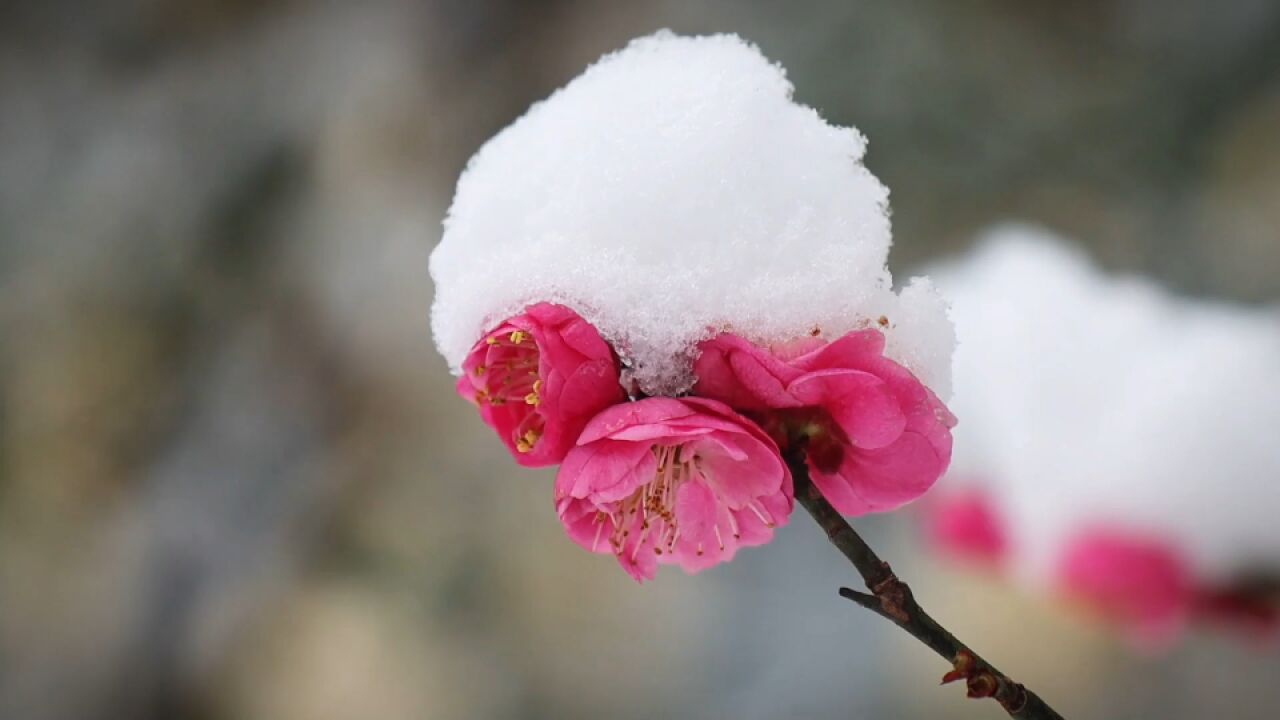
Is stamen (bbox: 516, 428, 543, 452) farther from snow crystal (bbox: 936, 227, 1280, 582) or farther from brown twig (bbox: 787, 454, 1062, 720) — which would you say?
snow crystal (bbox: 936, 227, 1280, 582)

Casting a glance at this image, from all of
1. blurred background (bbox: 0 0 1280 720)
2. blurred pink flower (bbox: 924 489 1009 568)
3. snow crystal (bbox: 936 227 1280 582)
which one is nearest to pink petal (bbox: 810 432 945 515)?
snow crystal (bbox: 936 227 1280 582)

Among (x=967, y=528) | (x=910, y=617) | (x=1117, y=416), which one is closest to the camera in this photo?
(x=910, y=617)

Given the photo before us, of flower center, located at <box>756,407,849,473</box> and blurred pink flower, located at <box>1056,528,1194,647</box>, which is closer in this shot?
flower center, located at <box>756,407,849,473</box>

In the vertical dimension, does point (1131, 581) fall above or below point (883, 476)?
above

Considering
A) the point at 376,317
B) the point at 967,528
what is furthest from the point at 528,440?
the point at 376,317

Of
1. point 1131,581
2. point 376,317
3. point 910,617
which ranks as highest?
point 376,317

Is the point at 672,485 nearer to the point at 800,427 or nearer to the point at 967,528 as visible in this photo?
the point at 800,427
